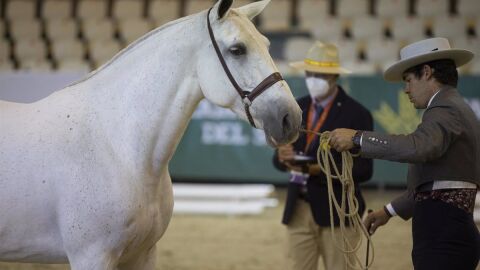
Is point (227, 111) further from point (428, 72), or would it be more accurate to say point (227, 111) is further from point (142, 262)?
point (428, 72)

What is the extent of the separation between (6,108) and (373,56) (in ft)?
26.5

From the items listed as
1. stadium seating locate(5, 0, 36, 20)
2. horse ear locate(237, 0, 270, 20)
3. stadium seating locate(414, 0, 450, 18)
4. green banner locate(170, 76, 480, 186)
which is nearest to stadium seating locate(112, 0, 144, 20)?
stadium seating locate(5, 0, 36, 20)

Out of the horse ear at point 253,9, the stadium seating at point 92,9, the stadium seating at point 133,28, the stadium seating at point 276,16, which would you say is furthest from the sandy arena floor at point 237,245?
the stadium seating at point 92,9

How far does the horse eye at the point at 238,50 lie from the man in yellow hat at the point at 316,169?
1.06 m

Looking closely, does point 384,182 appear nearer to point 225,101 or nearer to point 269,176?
point 269,176

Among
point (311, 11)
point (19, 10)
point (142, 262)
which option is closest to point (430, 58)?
point (142, 262)

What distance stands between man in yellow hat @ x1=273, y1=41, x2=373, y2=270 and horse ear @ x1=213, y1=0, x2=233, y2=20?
1123mm

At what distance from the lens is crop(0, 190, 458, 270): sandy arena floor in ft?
18.5

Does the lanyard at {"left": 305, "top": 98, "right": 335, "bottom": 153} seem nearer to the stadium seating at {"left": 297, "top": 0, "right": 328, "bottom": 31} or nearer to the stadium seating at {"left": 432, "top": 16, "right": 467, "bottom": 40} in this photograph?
the stadium seating at {"left": 432, "top": 16, "right": 467, "bottom": 40}

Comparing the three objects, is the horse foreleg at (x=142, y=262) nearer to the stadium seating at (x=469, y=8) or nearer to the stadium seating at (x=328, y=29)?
the stadium seating at (x=328, y=29)

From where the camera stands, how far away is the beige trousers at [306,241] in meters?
3.70

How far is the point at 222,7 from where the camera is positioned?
275cm

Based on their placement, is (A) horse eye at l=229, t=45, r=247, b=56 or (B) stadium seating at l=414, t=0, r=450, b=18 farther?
(B) stadium seating at l=414, t=0, r=450, b=18

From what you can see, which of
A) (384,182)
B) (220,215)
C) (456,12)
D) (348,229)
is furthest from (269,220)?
(456,12)
